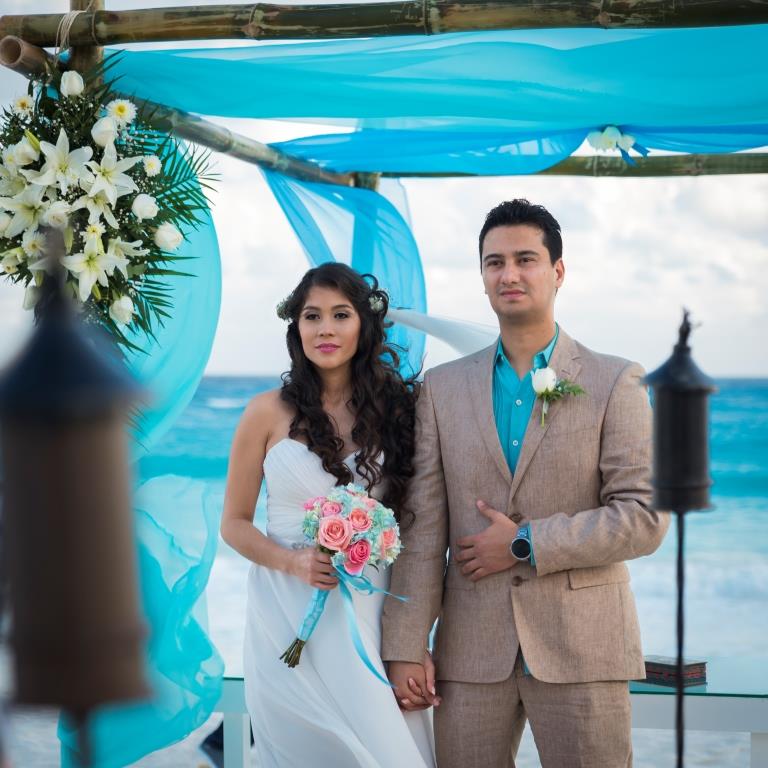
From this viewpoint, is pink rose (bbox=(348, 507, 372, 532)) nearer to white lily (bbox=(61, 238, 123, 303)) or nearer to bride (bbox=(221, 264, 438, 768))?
bride (bbox=(221, 264, 438, 768))

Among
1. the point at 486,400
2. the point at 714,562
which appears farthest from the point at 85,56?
the point at 714,562

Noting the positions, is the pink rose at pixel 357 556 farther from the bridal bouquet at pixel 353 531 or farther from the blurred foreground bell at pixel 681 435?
the blurred foreground bell at pixel 681 435

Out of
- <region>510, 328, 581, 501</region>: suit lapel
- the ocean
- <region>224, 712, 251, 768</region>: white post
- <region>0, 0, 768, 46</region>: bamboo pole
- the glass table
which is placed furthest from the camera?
the ocean

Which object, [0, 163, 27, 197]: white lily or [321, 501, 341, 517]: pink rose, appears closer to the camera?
[321, 501, 341, 517]: pink rose

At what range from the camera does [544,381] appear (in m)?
3.39

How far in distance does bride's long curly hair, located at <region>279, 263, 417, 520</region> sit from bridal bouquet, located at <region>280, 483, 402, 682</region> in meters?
0.22

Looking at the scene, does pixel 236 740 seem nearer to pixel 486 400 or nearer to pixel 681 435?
pixel 486 400

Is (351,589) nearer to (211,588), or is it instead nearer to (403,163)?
(403,163)

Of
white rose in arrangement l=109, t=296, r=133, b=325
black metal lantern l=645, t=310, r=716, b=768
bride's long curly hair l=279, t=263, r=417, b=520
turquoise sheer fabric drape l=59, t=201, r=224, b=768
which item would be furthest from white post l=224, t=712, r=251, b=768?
black metal lantern l=645, t=310, r=716, b=768

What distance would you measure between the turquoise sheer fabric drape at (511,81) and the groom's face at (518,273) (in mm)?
599

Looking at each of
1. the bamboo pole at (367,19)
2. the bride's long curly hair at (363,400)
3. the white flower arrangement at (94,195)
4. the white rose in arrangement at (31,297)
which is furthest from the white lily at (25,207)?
the bride's long curly hair at (363,400)

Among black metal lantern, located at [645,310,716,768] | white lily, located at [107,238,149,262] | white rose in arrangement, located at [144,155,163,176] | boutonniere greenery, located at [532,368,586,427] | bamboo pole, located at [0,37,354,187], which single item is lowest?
black metal lantern, located at [645,310,716,768]

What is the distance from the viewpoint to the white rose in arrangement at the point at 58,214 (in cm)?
353

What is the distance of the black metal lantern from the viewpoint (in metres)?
1.61
